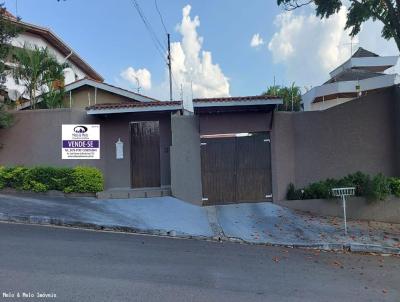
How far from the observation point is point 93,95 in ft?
53.8

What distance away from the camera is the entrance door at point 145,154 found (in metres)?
14.2

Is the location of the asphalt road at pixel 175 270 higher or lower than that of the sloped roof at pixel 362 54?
lower

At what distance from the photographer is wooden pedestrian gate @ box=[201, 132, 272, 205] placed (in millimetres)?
12812

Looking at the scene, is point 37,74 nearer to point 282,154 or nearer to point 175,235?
point 175,235

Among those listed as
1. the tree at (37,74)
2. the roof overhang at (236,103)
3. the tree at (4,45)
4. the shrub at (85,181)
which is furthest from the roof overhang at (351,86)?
the tree at (4,45)

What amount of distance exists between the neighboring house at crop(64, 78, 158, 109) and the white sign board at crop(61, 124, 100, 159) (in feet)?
8.61

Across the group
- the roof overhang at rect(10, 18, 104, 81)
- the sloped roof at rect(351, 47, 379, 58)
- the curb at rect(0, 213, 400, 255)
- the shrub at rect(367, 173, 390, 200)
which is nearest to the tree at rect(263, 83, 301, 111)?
the sloped roof at rect(351, 47, 379, 58)

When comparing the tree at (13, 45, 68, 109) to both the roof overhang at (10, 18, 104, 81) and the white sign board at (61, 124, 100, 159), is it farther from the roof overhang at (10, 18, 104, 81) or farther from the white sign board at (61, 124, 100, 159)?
the roof overhang at (10, 18, 104, 81)

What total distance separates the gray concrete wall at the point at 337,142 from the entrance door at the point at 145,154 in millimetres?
4172

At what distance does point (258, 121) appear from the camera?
1298cm

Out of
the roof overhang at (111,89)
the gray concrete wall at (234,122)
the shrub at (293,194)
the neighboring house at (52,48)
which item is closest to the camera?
the shrub at (293,194)

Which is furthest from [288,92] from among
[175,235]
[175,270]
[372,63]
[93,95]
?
[175,270]

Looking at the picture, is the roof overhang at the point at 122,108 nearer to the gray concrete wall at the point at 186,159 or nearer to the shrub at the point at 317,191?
the gray concrete wall at the point at 186,159

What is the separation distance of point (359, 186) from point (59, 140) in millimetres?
9767
